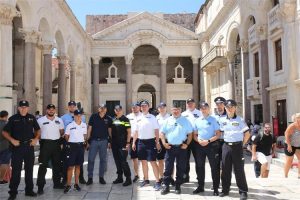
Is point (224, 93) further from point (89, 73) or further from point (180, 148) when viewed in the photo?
point (180, 148)

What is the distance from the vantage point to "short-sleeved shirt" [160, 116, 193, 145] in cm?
744

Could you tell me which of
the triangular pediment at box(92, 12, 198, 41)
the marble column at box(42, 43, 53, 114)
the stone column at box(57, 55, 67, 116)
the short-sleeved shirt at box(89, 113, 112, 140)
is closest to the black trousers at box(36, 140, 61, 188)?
the short-sleeved shirt at box(89, 113, 112, 140)

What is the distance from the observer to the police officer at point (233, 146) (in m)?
6.86

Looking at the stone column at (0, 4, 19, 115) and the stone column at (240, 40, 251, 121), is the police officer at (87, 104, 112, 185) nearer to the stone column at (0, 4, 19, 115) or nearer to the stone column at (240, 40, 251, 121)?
the stone column at (0, 4, 19, 115)

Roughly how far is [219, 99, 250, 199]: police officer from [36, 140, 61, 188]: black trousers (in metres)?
3.44

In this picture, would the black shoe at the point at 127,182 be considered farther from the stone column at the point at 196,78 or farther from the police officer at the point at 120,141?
the stone column at the point at 196,78

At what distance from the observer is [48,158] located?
7547 mm

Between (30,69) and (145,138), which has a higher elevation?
(30,69)

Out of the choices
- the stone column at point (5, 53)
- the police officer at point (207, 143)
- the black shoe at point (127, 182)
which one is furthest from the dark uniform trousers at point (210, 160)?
the stone column at point (5, 53)

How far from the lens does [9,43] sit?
14.3 m

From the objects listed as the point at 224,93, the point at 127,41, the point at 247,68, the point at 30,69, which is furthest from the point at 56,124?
the point at 127,41

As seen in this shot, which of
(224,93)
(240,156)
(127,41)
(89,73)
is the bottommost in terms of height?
(240,156)

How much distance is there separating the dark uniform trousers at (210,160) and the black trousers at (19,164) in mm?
3329

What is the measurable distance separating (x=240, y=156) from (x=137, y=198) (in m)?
2.11
